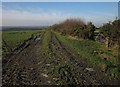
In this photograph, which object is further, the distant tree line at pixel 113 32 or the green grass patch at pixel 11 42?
the distant tree line at pixel 113 32

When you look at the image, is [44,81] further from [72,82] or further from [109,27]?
[109,27]

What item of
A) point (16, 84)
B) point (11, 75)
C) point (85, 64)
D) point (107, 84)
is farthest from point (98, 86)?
point (85, 64)

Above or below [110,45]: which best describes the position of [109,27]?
above

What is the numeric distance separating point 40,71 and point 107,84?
15.4 feet

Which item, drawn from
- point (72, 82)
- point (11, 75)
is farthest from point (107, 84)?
point (11, 75)

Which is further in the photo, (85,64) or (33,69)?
(85,64)

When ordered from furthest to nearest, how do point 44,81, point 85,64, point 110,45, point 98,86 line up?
point 110,45 → point 85,64 → point 44,81 → point 98,86

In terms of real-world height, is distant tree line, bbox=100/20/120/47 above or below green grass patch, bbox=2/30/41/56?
above

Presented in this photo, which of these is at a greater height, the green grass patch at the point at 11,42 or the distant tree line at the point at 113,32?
the distant tree line at the point at 113,32

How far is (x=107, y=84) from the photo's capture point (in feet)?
41.1

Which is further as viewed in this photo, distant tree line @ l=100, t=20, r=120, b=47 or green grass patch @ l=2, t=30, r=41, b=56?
distant tree line @ l=100, t=20, r=120, b=47

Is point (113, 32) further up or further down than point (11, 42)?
further up

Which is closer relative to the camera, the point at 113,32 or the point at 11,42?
the point at 113,32

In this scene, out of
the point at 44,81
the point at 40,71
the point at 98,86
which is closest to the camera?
the point at 98,86
